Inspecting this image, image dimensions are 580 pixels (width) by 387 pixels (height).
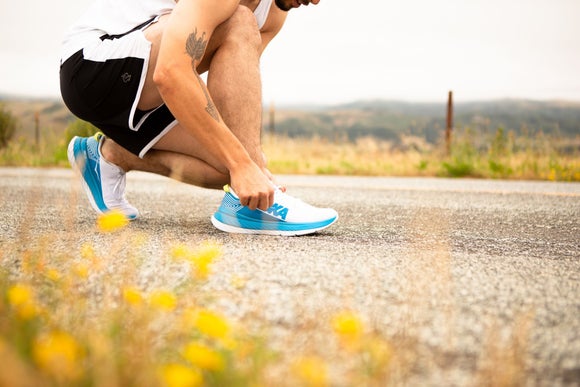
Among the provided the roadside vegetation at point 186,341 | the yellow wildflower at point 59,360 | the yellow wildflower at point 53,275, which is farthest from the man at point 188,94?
the yellow wildflower at point 59,360

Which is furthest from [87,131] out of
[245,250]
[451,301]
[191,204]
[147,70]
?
[451,301]

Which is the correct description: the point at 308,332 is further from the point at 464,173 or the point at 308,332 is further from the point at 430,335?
the point at 464,173

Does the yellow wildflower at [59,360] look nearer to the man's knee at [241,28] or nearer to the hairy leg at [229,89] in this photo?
the hairy leg at [229,89]

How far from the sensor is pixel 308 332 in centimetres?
110

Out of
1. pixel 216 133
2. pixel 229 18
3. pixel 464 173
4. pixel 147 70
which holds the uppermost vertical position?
pixel 229 18

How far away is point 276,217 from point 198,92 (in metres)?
0.56

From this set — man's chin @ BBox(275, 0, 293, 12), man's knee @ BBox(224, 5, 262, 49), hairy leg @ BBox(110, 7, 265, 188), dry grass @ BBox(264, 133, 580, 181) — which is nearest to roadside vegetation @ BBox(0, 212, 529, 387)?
hairy leg @ BBox(110, 7, 265, 188)

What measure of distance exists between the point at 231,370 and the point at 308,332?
235 mm

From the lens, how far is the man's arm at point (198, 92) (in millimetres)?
1883

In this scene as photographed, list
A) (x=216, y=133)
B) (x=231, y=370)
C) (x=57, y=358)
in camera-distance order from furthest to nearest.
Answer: (x=216, y=133), (x=231, y=370), (x=57, y=358)

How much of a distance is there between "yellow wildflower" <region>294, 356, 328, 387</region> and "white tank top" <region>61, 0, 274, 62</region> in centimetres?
176

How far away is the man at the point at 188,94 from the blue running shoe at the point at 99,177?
0.21m

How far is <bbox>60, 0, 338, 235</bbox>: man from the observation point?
1931 mm

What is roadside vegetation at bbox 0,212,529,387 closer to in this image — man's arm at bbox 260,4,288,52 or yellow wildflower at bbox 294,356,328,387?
yellow wildflower at bbox 294,356,328,387
